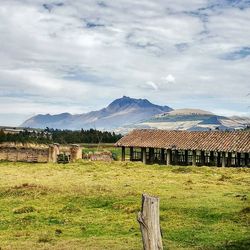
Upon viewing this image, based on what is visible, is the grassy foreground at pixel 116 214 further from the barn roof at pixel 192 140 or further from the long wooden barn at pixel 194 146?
the long wooden barn at pixel 194 146

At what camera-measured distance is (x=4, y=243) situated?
577 inches

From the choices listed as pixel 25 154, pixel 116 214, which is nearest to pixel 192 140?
pixel 25 154

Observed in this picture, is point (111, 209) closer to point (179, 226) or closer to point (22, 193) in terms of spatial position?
point (179, 226)

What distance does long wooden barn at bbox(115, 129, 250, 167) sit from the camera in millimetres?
51959

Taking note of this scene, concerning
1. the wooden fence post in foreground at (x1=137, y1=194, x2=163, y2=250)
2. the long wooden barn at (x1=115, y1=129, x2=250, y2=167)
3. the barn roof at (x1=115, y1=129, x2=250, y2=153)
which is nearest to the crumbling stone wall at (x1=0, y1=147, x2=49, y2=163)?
the barn roof at (x1=115, y1=129, x2=250, y2=153)

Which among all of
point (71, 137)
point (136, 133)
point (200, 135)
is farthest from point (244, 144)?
point (71, 137)

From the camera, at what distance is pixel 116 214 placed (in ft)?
65.3

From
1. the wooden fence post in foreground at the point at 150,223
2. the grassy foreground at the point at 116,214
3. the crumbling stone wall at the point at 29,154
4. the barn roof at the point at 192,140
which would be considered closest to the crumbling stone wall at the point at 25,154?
the crumbling stone wall at the point at 29,154

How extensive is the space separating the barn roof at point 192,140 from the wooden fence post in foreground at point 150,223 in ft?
141

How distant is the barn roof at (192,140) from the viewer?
2036 inches

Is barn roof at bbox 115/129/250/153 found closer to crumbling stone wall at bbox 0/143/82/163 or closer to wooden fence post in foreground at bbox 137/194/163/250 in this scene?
crumbling stone wall at bbox 0/143/82/163

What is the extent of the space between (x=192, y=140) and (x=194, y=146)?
2.55 meters

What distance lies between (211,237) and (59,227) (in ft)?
19.9

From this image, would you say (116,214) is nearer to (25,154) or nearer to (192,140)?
(192,140)
